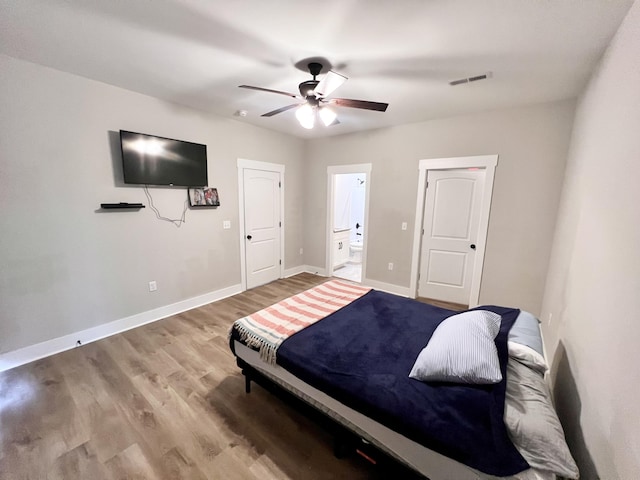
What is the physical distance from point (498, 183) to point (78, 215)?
4.68 m

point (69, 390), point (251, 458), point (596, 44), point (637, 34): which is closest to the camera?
point (637, 34)

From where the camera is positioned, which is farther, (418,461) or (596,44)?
(596,44)

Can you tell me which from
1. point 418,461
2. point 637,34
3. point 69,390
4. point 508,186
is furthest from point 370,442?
point 508,186

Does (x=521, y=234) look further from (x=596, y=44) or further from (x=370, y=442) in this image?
(x=370, y=442)

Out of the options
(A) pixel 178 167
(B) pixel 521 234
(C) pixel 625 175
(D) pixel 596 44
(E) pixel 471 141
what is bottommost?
(B) pixel 521 234

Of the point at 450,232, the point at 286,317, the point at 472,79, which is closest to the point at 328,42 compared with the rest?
A: the point at 472,79

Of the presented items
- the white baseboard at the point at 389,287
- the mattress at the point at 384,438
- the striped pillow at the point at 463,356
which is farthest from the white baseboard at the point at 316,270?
the striped pillow at the point at 463,356

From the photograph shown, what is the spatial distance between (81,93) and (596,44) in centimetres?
424

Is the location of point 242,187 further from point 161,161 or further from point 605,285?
point 605,285

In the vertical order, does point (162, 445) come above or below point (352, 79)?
below

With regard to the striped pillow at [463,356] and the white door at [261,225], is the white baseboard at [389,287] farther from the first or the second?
the striped pillow at [463,356]

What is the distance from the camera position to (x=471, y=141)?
3197 mm

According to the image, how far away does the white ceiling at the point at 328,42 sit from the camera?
4.81 feet

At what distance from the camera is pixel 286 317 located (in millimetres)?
2029
